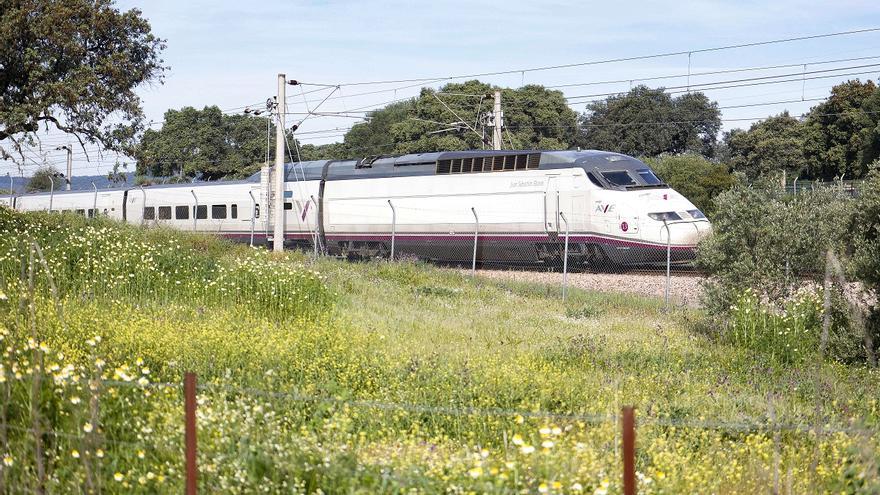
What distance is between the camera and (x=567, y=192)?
24984 mm

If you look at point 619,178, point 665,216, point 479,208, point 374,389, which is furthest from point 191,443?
point 479,208

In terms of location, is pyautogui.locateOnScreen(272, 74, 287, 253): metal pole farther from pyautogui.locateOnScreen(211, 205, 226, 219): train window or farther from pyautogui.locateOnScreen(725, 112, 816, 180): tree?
pyautogui.locateOnScreen(725, 112, 816, 180): tree

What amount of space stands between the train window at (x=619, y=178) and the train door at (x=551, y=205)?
1.27 m

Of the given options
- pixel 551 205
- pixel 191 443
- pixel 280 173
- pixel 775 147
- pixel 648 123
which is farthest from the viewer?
pixel 648 123

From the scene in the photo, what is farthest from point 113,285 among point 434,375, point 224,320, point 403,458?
point 403,458

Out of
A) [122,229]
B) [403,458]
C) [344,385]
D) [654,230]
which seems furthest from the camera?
[654,230]

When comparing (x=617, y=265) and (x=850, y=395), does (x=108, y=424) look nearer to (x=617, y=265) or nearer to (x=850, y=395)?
(x=850, y=395)

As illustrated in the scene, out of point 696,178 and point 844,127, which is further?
point 844,127

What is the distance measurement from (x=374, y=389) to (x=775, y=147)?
59586 millimetres

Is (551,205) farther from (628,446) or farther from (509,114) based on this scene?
(509,114)

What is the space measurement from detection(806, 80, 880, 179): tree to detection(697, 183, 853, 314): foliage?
4025cm

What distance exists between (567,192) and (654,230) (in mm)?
2375

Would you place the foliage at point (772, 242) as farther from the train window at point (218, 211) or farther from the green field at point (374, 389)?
the train window at point (218, 211)

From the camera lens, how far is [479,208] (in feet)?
86.7
